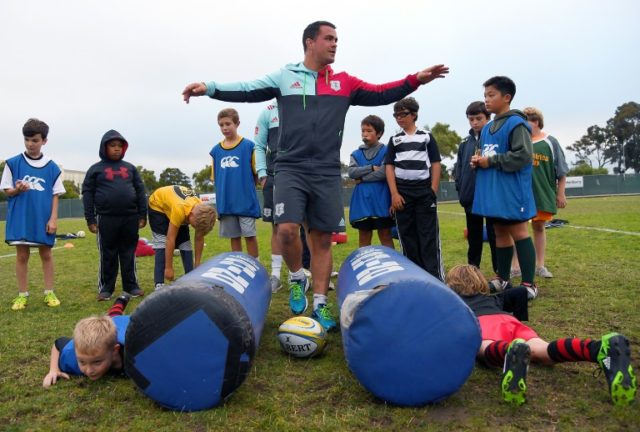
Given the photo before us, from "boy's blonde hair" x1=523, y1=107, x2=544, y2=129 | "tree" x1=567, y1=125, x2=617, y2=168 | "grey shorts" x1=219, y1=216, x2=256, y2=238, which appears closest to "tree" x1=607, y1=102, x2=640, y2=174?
"tree" x1=567, y1=125, x2=617, y2=168

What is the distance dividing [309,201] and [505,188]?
1854 mm

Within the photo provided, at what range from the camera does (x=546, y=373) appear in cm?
301

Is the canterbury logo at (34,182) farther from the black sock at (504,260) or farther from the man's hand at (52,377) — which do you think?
the black sock at (504,260)

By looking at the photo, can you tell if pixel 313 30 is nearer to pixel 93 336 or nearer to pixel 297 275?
pixel 297 275

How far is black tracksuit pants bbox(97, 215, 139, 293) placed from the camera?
5664 mm

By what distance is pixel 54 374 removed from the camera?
311 cm

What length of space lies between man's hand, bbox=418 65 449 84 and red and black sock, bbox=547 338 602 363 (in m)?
2.37

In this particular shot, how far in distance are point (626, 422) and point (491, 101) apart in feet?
10.7

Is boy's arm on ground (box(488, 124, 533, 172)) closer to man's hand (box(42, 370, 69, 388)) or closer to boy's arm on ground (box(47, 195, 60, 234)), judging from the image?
man's hand (box(42, 370, 69, 388))

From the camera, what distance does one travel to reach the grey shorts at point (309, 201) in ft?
13.9

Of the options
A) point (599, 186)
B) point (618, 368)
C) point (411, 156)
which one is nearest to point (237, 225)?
point (411, 156)

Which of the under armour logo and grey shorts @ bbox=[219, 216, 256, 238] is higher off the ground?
the under armour logo

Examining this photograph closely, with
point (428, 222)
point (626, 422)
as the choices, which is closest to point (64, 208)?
point (428, 222)

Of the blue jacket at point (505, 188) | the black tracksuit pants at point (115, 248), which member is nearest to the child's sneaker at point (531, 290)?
the blue jacket at point (505, 188)
